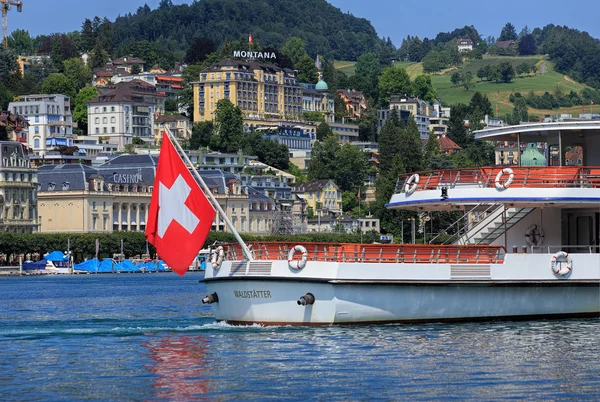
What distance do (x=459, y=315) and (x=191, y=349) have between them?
23.7 feet

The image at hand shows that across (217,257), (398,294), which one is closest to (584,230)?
(398,294)

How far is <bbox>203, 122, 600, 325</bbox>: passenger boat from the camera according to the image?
37.5 meters

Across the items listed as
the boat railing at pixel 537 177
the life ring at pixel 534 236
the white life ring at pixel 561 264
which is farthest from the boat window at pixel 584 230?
the white life ring at pixel 561 264

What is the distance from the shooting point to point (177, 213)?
130 feet

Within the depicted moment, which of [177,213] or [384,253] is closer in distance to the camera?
[384,253]

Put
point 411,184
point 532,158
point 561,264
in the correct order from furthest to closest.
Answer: point 532,158 → point 411,184 → point 561,264

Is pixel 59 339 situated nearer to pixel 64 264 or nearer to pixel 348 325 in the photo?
pixel 348 325

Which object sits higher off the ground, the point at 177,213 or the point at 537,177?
the point at 537,177

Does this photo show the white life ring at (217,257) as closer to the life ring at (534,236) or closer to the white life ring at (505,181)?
the white life ring at (505,181)

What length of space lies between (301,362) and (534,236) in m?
11.4

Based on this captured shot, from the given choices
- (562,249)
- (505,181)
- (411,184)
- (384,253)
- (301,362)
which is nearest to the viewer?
(301,362)

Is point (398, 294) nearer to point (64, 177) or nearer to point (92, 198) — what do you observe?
point (92, 198)

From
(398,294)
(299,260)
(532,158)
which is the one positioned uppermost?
(532,158)

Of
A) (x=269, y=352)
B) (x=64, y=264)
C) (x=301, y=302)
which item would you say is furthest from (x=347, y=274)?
(x=64, y=264)
